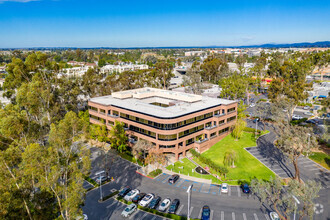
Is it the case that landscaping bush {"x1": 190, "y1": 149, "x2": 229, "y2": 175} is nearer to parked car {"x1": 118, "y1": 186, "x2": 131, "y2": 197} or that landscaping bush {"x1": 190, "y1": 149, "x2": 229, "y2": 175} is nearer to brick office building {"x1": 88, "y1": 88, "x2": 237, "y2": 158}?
brick office building {"x1": 88, "y1": 88, "x2": 237, "y2": 158}

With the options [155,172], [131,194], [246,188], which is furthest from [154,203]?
[246,188]

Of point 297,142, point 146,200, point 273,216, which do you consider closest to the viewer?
point 273,216

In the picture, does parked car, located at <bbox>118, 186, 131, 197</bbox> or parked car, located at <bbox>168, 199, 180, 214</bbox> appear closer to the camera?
parked car, located at <bbox>168, 199, 180, 214</bbox>

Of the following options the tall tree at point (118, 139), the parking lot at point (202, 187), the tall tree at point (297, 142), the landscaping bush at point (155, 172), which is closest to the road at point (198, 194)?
the parking lot at point (202, 187)

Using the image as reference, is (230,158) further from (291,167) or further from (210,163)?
(291,167)

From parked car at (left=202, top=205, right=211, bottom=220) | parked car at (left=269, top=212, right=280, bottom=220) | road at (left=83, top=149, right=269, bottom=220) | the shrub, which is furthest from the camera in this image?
the shrub

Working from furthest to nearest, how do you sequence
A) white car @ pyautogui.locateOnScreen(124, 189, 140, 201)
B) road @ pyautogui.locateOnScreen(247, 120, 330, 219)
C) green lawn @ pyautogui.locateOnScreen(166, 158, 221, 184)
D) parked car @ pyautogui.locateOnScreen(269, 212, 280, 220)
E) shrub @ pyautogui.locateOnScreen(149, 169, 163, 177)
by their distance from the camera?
shrub @ pyautogui.locateOnScreen(149, 169, 163, 177) → green lawn @ pyautogui.locateOnScreen(166, 158, 221, 184) → white car @ pyautogui.locateOnScreen(124, 189, 140, 201) → road @ pyautogui.locateOnScreen(247, 120, 330, 219) → parked car @ pyautogui.locateOnScreen(269, 212, 280, 220)

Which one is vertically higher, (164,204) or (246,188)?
(246,188)

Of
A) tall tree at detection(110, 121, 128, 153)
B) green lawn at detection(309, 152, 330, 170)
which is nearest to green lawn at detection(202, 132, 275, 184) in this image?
green lawn at detection(309, 152, 330, 170)
